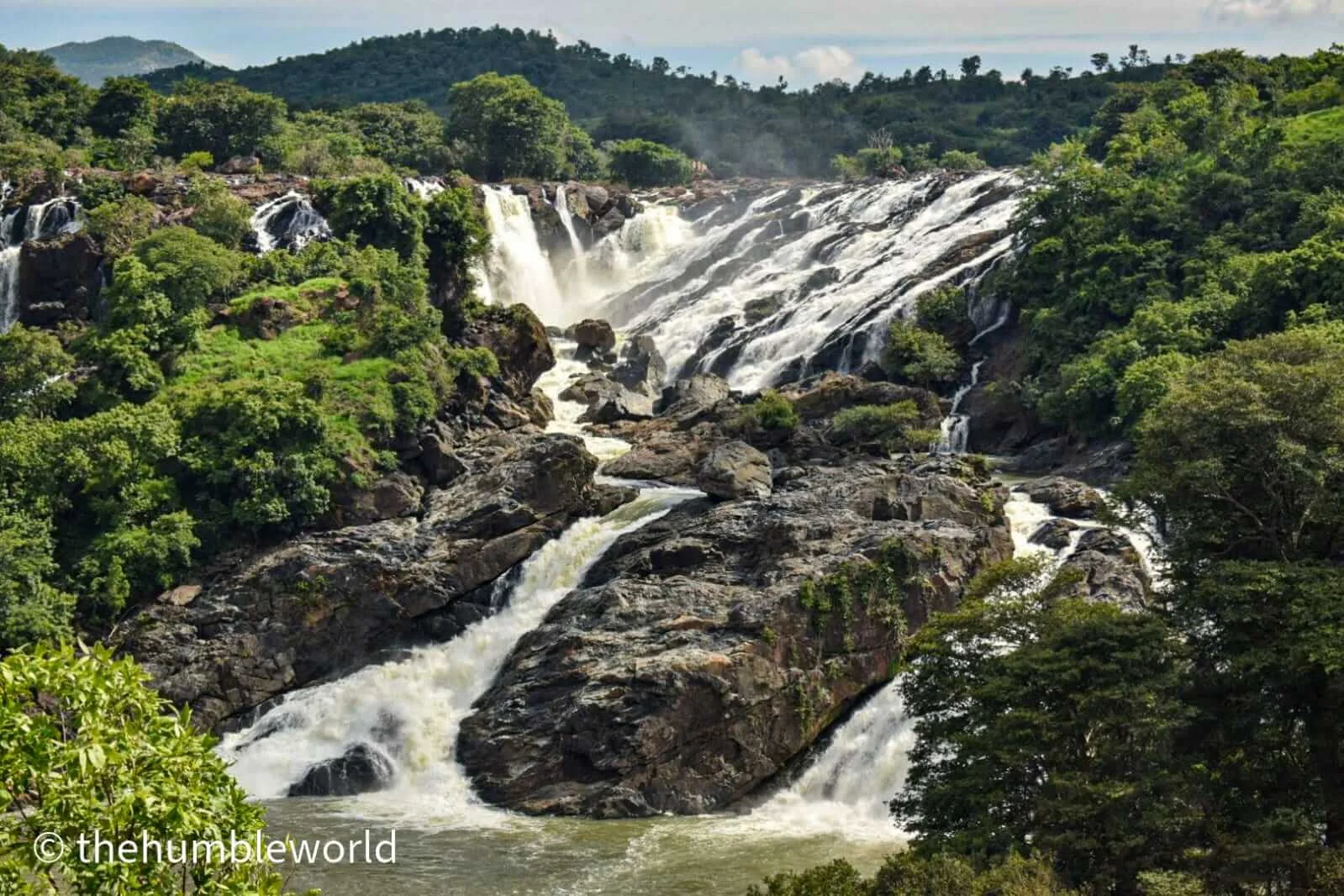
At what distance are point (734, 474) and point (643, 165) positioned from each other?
197 feet

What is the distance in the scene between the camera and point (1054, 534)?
140ft

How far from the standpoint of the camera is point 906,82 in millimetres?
146375

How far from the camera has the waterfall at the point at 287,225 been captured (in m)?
64.6

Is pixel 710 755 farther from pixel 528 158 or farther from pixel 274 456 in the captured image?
pixel 528 158

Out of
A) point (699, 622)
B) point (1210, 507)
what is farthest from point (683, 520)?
point (1210, 507)

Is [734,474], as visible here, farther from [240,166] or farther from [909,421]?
[240,166]

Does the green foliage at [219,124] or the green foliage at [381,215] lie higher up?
the green foliage at [219,124]

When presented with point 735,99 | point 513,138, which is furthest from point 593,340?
point 735,99

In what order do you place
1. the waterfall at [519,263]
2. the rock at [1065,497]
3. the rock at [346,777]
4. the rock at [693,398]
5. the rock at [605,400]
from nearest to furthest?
the rock at [346,777]
the rock at [1065,497]
the rock at [693,398]
the rock at [605,400]
the waterfall at [519,263]

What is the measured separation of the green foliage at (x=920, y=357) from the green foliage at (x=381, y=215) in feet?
64.6

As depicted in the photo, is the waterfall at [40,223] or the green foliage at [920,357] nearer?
the green foliage at [920,357]

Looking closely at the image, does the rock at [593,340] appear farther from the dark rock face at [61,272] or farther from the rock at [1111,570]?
the rock at [1111,570]

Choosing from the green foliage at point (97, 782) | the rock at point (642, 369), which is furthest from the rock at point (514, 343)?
the green foliage at point (97, 782)

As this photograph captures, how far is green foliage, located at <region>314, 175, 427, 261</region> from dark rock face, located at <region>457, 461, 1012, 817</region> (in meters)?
24.5
